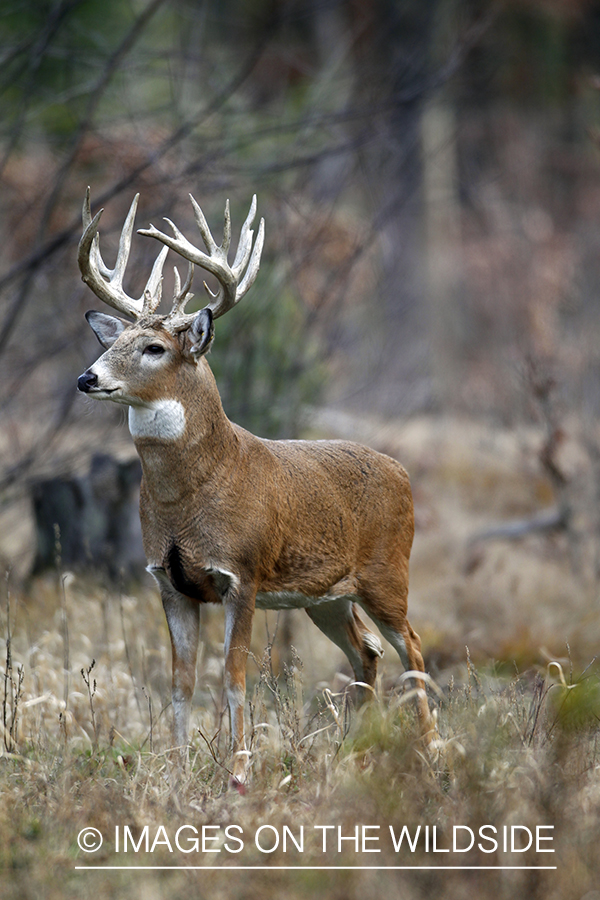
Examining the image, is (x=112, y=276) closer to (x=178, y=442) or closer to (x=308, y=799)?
(x=178, y=442)

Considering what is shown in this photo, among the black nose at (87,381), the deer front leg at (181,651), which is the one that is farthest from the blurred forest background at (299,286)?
the deer front leg at (181,651)

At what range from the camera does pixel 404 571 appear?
4.71 m

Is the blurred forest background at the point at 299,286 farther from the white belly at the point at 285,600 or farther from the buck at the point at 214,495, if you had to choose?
the white belly at the point at 285,600

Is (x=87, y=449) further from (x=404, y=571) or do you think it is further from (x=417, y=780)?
(x=417, y=780)

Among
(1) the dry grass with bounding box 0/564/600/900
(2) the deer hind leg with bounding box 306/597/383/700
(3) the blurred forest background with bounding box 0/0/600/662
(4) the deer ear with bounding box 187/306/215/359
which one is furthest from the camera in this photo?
(3) the blurred forest background with bounding box 0/0/600/662

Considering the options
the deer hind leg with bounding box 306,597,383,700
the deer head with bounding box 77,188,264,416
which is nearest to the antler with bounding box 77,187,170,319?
the deer head with bounding box 77,188,264,416

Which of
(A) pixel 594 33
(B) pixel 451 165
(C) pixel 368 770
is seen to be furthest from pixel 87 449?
(A) pixel 594 33

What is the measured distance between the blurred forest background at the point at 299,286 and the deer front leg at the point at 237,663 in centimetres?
134

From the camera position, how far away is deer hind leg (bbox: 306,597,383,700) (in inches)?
194

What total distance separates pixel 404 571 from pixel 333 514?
1.65 feet

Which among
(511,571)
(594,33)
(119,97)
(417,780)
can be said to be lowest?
(417,780)

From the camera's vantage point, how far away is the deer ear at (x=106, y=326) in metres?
4.26

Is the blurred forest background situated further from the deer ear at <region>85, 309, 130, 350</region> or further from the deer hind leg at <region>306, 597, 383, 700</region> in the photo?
the deer hind leg at <region>306, 597, 383, 700</region>

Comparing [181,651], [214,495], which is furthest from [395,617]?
[214,495]
